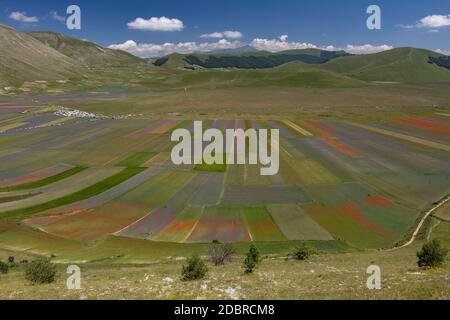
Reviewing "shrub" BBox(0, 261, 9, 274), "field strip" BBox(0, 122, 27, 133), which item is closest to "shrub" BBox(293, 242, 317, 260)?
"shrub" BBox(0, 261, 9, 274)

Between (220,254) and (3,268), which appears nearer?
(3,268)

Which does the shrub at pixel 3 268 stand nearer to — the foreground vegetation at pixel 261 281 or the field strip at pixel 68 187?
the foreground vegetation at pixel 261 281

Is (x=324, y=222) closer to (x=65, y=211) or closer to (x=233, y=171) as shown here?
(x=233, y=171)

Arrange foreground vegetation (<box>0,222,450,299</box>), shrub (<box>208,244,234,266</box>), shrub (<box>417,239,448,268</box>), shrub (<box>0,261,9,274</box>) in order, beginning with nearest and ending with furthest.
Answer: foreground vegetation (<box>0,222,450,299</box>), shrub (<box>417,239,448,268</box>), shrub (<box>0,261,9,274</box>), shrub (<box>208,244,234,266</box>)

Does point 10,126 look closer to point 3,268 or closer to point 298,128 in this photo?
point 298,128

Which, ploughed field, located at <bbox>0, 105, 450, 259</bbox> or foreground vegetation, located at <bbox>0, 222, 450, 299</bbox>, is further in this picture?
ploughed field, located at <bbox>0, 105, 450, 259</bbox>

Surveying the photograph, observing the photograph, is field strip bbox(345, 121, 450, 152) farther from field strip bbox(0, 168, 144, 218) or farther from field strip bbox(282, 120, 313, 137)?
field strip bbox(0, 168, 144, 218)

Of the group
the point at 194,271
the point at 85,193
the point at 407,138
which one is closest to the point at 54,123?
the point at 85,193
